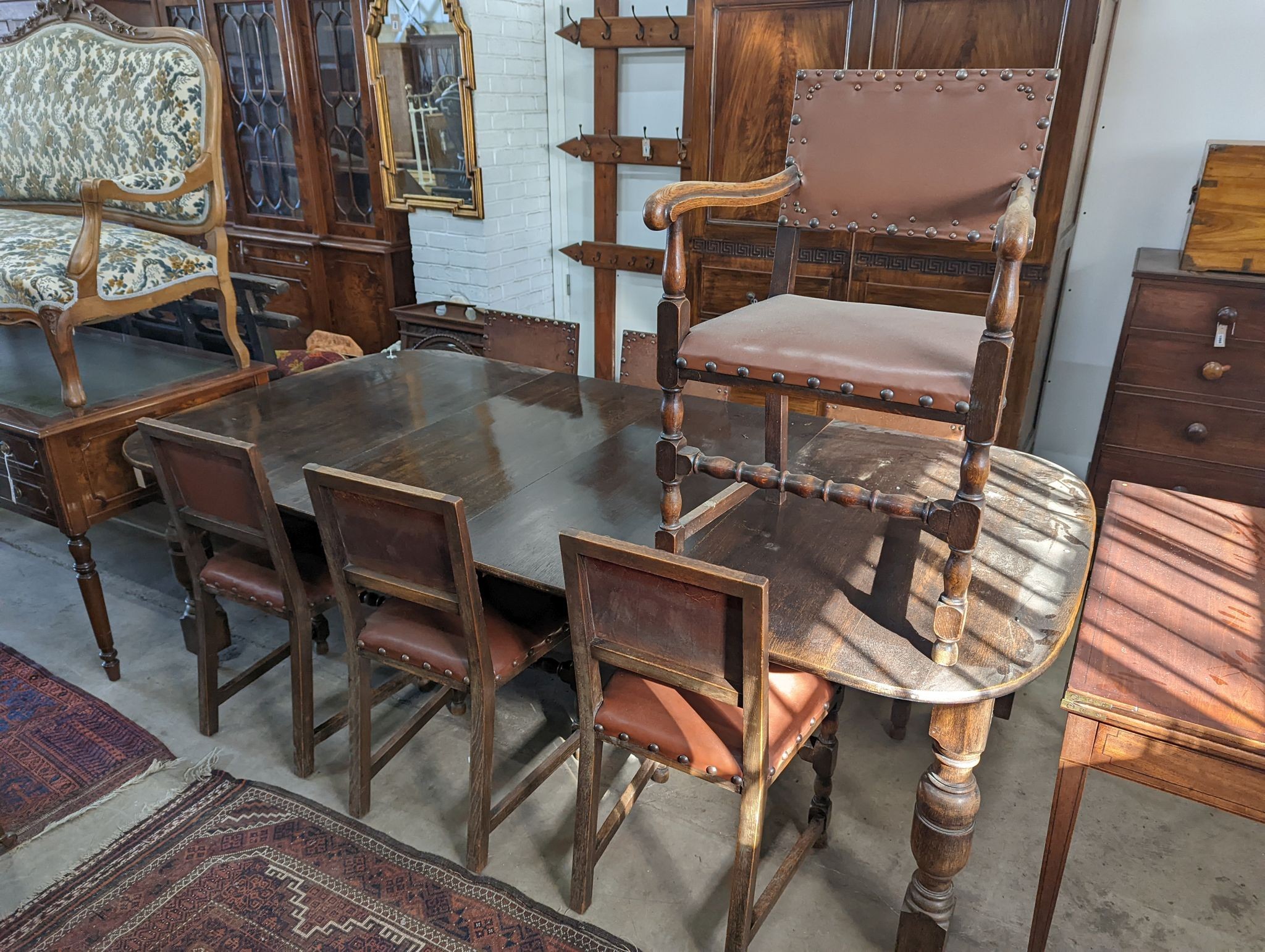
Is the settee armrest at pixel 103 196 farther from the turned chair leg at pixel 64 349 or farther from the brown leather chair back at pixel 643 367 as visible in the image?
the brown leather chair back at pixel 643 367

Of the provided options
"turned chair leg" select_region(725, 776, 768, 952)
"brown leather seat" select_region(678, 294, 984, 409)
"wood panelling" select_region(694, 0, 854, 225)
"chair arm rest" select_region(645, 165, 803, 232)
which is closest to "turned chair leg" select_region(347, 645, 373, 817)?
"turned chair leg" select_region(725, 776, 768, 952)

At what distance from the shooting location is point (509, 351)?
303 centimetres

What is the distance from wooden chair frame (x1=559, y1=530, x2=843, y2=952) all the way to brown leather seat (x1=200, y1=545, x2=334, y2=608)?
830 millimetres

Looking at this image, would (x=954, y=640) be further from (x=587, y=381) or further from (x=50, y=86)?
(x=50, y=86)

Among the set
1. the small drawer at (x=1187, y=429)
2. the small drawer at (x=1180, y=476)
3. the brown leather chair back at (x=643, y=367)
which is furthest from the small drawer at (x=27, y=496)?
the small drawer at (x=1187, y=429)

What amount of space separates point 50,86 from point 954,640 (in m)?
3.11

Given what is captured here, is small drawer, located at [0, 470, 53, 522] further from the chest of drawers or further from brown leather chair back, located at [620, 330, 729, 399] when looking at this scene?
the chest of drawers

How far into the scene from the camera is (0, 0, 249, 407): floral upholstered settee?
2.35 m

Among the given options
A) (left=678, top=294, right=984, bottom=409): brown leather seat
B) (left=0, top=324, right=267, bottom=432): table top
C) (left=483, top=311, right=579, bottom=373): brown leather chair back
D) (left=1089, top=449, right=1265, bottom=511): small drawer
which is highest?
(left=678, top=294, right=984, bottom=409): brown leather seat

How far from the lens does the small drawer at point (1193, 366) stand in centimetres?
256

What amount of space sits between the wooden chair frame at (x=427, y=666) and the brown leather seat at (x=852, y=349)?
0.55 metres

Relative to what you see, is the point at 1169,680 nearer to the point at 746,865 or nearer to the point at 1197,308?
the point at 746,865

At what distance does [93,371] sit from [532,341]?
1.43 meters

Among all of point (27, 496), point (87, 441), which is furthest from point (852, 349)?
point (27, 496)
